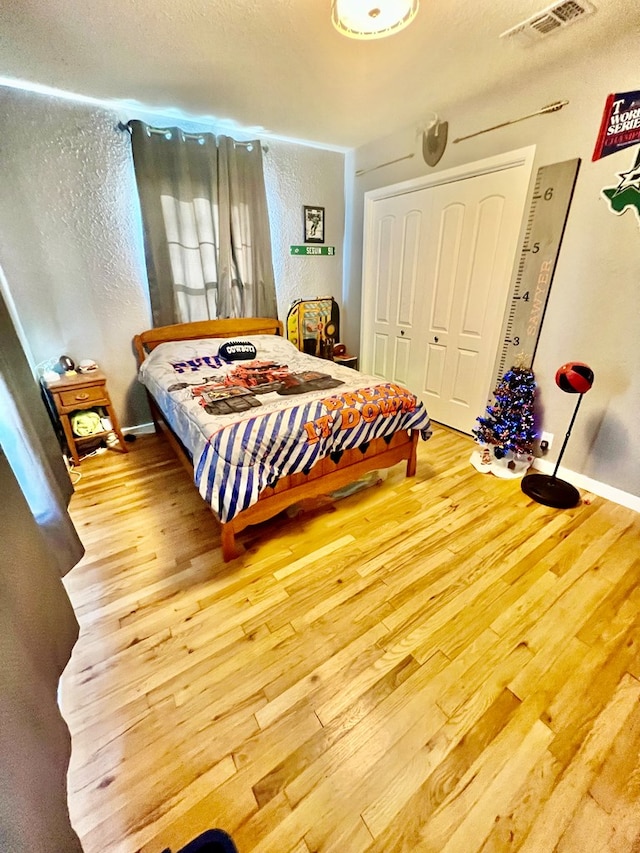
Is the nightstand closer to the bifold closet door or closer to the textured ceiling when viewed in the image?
the textured ceiling

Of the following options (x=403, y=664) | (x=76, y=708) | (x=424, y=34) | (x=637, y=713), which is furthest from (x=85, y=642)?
(x=424, y=34)

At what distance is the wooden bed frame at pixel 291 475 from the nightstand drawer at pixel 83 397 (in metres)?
0.46

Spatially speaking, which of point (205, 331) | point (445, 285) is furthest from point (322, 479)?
point (445, 285)

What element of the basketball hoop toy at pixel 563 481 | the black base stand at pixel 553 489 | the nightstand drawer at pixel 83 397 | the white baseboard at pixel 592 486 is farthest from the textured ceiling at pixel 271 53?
the white baseboard at pixel 592 486

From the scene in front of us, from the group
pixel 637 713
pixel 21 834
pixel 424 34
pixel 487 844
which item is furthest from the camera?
pixel 424 34

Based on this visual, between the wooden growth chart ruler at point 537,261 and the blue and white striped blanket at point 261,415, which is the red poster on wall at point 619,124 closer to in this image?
the wooden growth chart ruler at point 537,261

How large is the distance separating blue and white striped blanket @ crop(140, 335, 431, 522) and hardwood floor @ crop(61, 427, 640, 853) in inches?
18.5

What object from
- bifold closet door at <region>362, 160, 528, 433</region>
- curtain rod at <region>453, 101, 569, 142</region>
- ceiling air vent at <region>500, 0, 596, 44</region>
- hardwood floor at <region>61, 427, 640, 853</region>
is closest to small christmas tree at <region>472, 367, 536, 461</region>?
bifold closet door at <region>362, 160, 528, 433</region>

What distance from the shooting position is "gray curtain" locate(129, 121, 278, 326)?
2732mm

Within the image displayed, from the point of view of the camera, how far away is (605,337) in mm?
2117

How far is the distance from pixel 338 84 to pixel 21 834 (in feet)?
11.1

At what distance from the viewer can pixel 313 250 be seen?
3.73 m

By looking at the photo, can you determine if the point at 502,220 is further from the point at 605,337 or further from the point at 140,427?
the point at 140,427

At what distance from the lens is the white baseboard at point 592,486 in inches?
84.9
